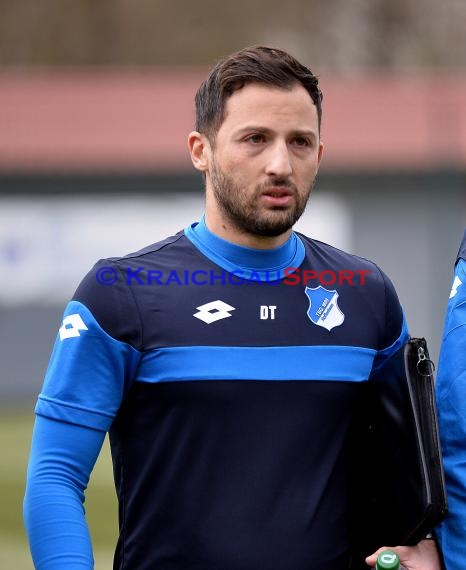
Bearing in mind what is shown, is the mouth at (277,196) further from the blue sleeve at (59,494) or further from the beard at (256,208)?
the blue sleeve at (59,494)

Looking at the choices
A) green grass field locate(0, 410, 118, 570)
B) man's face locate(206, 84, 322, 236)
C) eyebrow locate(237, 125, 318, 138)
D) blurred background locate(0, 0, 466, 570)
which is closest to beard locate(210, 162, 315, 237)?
man's face locate(206, 84, 322, 236)

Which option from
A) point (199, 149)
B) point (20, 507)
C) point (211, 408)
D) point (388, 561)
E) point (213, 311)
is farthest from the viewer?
point (20, 507)

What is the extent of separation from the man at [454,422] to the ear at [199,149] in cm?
64

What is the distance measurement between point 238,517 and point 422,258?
15.3 metres

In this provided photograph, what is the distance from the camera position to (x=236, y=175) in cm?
267

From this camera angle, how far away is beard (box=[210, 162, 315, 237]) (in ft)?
8.70

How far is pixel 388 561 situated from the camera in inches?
95.7

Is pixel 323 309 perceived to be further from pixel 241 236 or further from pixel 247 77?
pixel 247 77

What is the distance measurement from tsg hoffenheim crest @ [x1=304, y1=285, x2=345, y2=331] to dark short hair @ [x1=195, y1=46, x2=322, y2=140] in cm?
41

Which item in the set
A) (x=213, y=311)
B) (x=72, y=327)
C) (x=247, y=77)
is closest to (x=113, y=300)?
(x=72, y=327)

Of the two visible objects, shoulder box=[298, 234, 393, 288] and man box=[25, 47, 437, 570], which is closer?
man box=[25, 47, 437, 570]

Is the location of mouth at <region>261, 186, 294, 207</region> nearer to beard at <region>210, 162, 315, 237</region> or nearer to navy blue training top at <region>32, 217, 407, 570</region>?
Result: beard at <region>210, 162, 315, 237</region>

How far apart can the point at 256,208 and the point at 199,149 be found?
25cm

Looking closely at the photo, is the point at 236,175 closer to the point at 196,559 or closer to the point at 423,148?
the point at 196,559
